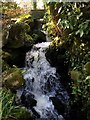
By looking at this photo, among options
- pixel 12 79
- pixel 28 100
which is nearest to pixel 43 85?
pixel 28 100

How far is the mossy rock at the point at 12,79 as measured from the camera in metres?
4.78

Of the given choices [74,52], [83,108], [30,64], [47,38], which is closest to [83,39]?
[74,52]

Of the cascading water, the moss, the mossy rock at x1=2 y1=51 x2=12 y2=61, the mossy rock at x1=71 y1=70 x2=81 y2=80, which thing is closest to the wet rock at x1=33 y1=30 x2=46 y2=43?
the moss

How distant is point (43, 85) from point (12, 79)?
1018mm

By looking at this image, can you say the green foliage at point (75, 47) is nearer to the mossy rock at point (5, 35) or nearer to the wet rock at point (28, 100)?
the wet rock at point (28, 100)

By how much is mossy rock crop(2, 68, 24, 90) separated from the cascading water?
554 millimetres

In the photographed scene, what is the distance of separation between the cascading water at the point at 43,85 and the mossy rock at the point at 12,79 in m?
0.55

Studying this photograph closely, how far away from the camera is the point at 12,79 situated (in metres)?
4.78

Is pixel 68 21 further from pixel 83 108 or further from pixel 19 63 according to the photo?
pixel 19 63

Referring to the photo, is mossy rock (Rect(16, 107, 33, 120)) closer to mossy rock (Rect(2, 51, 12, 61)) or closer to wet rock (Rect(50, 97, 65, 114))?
wet rock (Rect(50, 97, 65, 114))

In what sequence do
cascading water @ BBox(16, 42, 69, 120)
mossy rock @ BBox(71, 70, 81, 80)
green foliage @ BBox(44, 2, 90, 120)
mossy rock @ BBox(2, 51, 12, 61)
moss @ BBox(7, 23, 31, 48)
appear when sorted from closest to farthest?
green foliage @ BBox(44, 2, 90, 120) < mossy rock @ BBox(71, 70, 81, 80) < cascading water @ BBox(16, 42, 69, 120) < mossy rock @ BBox(2, 51, 12, 61) < moss @ BBox(7, 23, 31, 48)

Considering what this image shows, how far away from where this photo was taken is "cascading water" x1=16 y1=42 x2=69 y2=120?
483cm

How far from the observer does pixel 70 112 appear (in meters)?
4.83

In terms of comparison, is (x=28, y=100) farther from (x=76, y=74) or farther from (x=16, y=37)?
(x=16, y=37)
